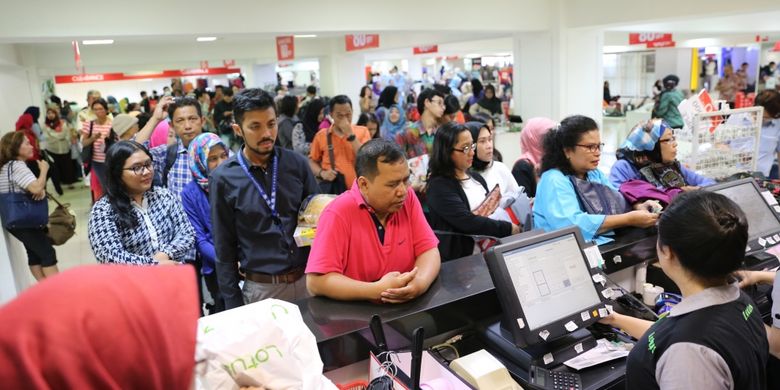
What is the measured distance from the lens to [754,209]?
100 inches

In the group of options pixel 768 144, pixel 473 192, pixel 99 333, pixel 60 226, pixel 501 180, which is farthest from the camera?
pixel 768 144

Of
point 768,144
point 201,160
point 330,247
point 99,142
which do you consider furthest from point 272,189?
point 768,144

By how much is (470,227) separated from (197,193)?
159 centimetres

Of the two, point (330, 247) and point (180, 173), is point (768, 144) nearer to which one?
point (330, 247)

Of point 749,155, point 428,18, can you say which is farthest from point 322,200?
point 428,18

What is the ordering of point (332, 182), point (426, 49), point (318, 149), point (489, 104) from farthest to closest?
point (426, 49), point (489, 104), point (318, 149), point (332, 182)

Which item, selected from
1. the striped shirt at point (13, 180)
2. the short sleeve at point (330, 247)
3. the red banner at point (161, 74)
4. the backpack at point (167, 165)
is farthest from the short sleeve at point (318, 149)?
the red banner at point (161, 74)

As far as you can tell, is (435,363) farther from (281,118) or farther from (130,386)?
(281,118)

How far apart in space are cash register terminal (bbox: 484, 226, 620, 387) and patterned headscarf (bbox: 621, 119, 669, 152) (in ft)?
4.74

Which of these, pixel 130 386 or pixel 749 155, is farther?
pixel 749 155

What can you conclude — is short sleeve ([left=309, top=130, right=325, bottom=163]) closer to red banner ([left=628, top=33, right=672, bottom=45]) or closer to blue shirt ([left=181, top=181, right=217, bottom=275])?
blue shirt ([left=181, top=181, right=217, bottom=275])

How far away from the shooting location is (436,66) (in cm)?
2025

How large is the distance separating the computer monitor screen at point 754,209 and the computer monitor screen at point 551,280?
1100mm

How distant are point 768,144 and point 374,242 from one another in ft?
17.1
